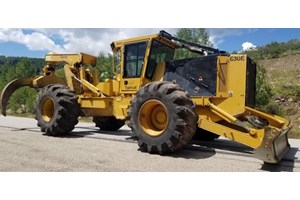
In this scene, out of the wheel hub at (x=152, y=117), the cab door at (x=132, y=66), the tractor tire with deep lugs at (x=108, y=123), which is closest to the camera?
the wheel hub at (x=152, y=117)

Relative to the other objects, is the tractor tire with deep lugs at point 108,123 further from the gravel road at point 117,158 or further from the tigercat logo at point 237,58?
the tigercat logo at point 237,58

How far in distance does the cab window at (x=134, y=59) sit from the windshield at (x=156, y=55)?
0.22 meters

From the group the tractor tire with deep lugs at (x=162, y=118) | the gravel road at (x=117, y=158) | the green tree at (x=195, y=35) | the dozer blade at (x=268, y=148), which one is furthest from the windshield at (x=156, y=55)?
the green tree at (x=195, y=35)

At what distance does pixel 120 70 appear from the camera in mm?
9383

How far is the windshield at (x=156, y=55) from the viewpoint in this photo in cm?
863

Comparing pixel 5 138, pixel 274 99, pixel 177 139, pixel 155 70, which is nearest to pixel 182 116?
pixel 177 139

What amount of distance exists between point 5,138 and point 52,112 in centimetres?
179

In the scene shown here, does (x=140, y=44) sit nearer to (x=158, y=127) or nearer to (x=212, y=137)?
(x=158, y=127)

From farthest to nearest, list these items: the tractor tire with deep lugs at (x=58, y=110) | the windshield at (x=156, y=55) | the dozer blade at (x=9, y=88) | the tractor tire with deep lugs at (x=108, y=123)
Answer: the tractor tire with deep lugs at (x=108, y=123) → the dozer blade at (x=9, y=88) → the tractor tire with deep lugs at (x=58, y=110) → the windshield at (x=156, y=55)

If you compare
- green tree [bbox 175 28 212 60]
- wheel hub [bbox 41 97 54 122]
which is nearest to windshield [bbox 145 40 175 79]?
wheel hub [bbox 41 97 54 122]

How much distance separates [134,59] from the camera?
8.93 m

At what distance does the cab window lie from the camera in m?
8.73

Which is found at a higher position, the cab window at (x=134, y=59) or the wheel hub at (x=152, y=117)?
the cab window at (x=134, y=59)

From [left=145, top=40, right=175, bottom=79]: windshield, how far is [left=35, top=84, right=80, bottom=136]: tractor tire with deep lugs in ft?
8.53
